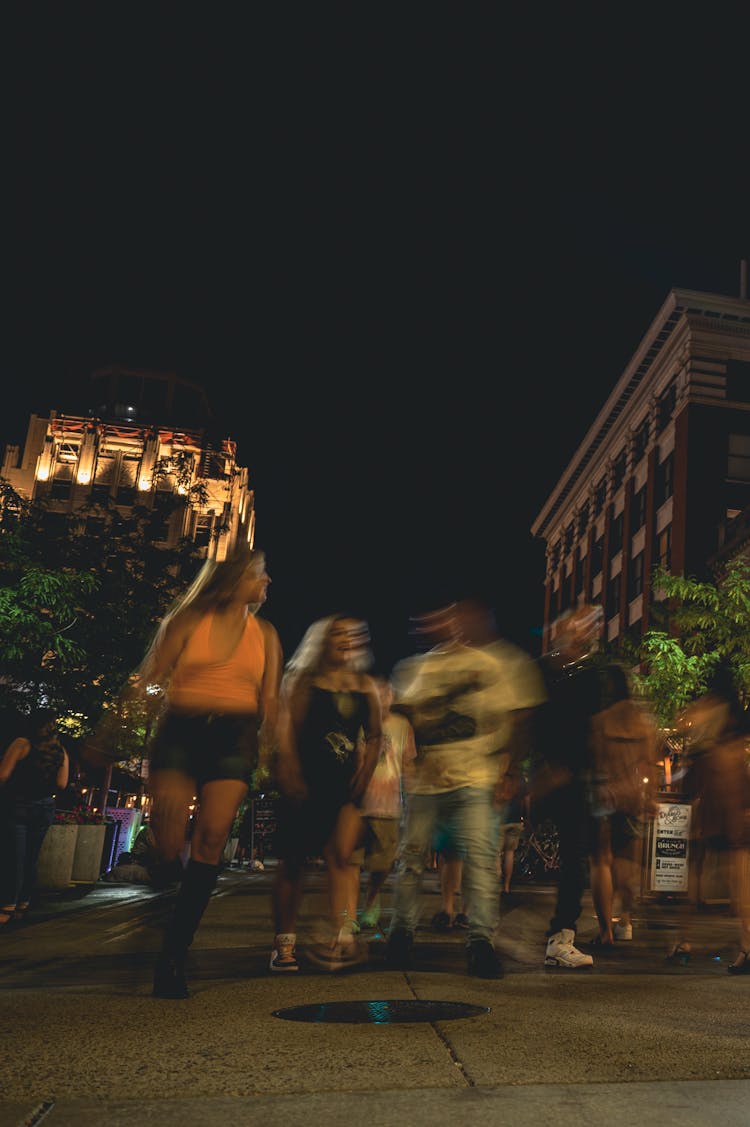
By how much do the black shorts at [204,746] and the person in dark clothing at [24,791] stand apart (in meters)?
4.73

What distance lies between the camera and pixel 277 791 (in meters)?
5.39

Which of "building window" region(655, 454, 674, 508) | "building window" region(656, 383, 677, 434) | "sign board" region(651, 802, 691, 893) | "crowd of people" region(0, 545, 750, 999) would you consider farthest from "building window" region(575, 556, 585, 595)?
"crowd of people" region(0, 545, 750, 999)

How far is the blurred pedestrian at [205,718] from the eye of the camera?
4.14 meters

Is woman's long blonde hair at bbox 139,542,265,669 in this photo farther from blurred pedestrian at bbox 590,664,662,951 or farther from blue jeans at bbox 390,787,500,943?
blurred pedestrian at bbox 590,664,662,951

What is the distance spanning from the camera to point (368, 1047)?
3.10 metres

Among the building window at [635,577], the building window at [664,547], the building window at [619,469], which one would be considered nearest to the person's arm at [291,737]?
the building window at [664,547]

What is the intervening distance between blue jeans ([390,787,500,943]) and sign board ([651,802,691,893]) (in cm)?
1080

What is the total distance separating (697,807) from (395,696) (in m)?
2.12

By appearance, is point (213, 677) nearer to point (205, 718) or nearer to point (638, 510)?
point (205, 718)

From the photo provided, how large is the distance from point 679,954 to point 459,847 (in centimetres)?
196

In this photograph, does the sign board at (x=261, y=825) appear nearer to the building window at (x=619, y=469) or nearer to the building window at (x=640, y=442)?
the building window at (x=640, y=442)

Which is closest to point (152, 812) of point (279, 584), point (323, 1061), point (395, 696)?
point (323, 1061)

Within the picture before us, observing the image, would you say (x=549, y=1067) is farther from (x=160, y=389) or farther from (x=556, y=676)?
(x=160, y=389)

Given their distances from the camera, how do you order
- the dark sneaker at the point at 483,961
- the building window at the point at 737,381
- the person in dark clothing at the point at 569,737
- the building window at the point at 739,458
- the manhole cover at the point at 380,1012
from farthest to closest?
the building window at the point at 737,381
the building window at the point at 739,458
the person in dark clothing at the point at 569,737
the dark sneaker at the point at 483,961
the manhole cover at the point at 380,1012
